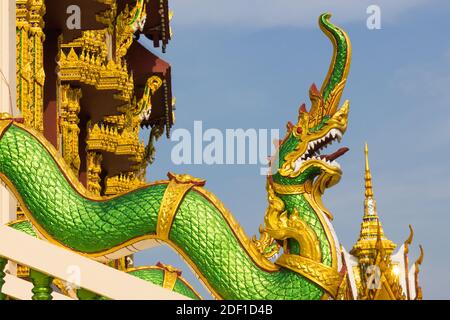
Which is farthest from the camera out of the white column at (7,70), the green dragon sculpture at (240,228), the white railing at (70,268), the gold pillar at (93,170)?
the gold pillar at (93,170)

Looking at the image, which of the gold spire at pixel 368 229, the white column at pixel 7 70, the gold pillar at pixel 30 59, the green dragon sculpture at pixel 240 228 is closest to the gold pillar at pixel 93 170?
the gold pillar at pixel 30 59

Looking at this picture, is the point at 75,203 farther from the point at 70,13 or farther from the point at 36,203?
the point at 70,13

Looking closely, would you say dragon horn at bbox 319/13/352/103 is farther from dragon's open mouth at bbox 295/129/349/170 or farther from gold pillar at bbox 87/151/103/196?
gold pillar at bbox 87/151/103/196

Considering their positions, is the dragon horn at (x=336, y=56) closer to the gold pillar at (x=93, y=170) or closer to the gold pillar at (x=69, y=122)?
the gold pillar at (x=69, y=122)

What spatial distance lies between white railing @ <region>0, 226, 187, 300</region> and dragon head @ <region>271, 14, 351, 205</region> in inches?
63.4

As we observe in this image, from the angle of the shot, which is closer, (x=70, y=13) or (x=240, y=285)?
(x=240, y=285)

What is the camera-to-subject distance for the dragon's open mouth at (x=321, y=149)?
882 centimetres

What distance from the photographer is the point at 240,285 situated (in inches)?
344

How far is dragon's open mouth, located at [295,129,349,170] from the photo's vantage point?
8.82 m

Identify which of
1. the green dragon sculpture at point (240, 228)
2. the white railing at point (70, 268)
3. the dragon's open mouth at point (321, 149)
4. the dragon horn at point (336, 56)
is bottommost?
the white railing at point (70, 268)

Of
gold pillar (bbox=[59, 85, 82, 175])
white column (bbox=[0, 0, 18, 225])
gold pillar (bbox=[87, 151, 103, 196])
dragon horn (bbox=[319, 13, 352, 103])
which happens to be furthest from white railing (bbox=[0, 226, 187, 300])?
gold pillar (bbox=[87, 151, 103, 196])
